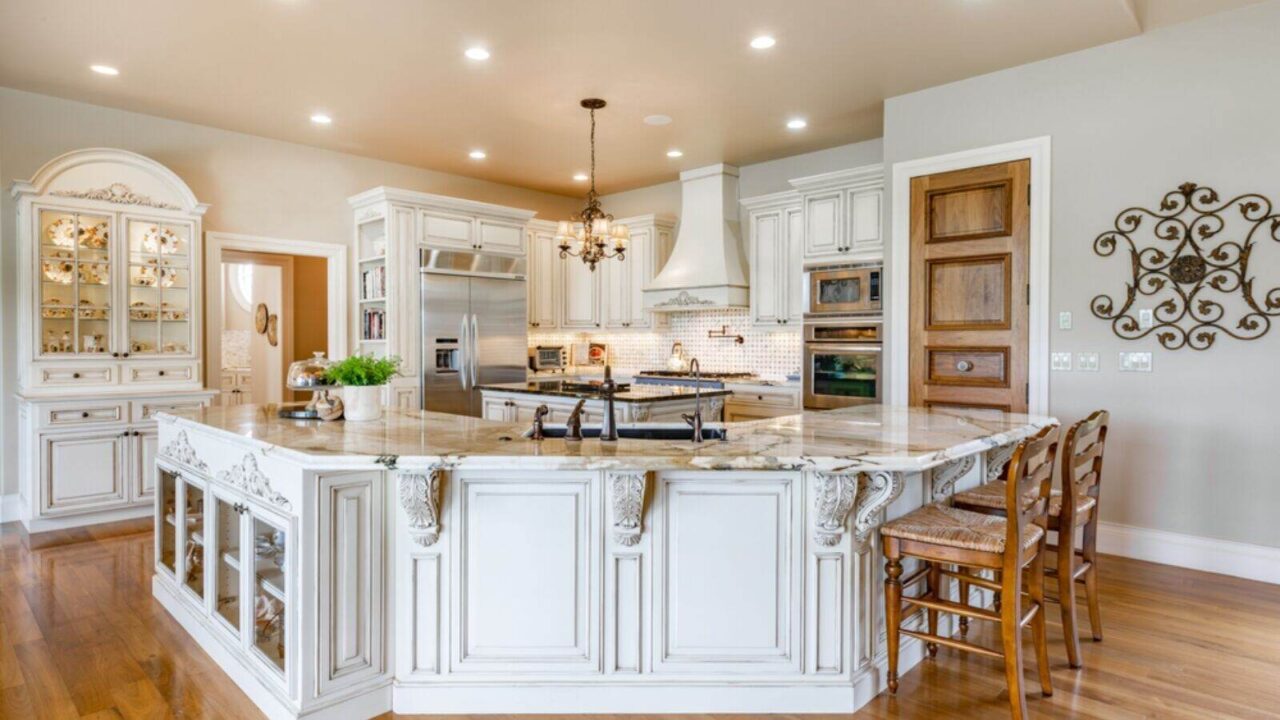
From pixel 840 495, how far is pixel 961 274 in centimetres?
287

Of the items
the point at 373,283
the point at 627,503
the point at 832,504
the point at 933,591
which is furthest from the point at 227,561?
the point at 373,283

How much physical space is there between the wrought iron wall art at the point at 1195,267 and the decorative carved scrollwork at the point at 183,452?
4.70m

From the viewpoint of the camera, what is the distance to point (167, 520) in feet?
11.2

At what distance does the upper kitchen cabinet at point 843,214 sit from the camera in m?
5.46

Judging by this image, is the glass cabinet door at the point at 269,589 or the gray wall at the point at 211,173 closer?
the glass cabinet door at the point at 269,589

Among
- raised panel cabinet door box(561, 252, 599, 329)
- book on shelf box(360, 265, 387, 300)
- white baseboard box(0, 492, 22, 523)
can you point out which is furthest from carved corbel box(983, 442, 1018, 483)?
white baseboard box(0, 492, 22, 523)

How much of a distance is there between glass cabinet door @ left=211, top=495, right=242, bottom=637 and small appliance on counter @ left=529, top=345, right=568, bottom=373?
481cm

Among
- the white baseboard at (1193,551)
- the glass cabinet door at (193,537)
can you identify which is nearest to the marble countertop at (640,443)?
the glass cabinet door at (193,537)

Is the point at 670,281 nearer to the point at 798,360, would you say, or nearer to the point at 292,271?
the point at 798,360

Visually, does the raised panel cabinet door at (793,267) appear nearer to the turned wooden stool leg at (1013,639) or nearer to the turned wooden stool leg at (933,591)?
the turned wooden stool leg at (933,591)

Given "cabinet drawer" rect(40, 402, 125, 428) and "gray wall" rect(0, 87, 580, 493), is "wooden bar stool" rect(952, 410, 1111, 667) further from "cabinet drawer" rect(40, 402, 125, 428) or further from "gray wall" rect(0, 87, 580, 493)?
"gray wall" rect(0, 87, 580, 493)

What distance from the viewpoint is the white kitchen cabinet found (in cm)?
756

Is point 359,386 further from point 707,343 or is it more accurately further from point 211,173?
point 707,343

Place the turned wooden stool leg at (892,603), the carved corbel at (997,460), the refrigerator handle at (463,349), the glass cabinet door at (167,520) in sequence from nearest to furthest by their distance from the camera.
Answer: the turned wooden stool leg at (892,603), the carved corbel at (997,460), the glass cabinet door at (167,520), the refrigerator handle at (463,349)
